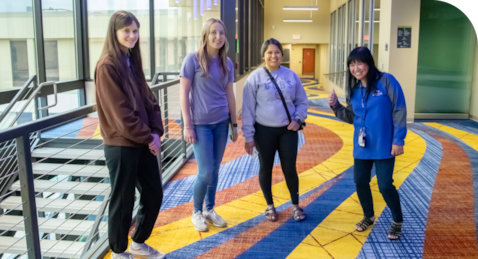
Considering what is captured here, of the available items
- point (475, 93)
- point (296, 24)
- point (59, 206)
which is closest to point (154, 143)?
point (59, 206)

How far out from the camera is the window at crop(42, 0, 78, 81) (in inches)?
265

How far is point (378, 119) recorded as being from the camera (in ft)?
8.89

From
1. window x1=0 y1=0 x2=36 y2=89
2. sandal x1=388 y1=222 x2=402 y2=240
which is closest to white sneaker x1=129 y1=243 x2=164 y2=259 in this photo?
sandal x1=388 y1=222 x2=402 y2=240

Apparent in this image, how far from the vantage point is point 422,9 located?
798 centimetres

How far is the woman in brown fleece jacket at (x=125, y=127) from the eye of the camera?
2.02 m

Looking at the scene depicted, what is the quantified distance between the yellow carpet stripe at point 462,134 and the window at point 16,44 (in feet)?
21.5

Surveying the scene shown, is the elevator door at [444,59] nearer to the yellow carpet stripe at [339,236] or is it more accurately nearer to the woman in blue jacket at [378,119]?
the yellow carpet stripe at [339,236]

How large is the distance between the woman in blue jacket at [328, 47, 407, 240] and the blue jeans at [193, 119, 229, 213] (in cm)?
82

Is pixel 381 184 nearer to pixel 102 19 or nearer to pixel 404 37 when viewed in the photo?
pixel 404 37

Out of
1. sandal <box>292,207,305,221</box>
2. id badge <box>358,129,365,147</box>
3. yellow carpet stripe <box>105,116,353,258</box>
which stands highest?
id badge <box>358,129,365,147</box>

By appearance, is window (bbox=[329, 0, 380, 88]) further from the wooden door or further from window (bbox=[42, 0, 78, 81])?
the wooden door

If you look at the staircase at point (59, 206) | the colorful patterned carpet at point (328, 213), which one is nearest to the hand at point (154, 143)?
the colorful patterned carpet at point (328, 213)

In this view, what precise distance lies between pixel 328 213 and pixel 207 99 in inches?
55.3

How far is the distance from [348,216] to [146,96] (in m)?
1.93
